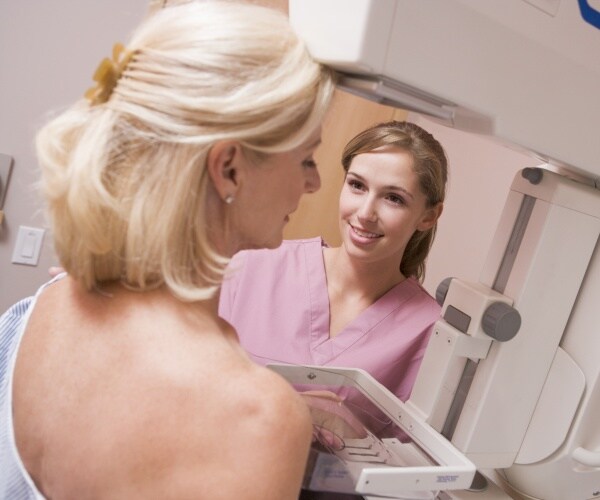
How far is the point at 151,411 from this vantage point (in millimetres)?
588

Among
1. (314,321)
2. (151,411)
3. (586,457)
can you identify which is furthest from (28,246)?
(586,457)

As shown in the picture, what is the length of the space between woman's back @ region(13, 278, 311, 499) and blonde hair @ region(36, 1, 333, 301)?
0.16 feet

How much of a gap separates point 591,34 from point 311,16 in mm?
337

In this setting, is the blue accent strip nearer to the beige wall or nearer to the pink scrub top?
the pink scrub top

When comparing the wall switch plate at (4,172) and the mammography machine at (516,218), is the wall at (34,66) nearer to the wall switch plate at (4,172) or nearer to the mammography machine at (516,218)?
the wall switch plate at (4,172)

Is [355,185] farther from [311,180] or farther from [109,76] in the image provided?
[109,76]

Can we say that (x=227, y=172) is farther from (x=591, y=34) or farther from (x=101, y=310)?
(x=591, y=34)

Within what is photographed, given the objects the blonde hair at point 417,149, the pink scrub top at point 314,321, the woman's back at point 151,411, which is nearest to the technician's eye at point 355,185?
the blonde hair at point 417,149

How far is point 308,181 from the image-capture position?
75 cm

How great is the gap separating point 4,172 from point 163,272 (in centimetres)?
143

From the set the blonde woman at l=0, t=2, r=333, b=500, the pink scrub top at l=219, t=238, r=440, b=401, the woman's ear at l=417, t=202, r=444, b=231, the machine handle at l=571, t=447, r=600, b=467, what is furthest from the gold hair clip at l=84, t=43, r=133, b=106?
the woman's ear at l=417, t=202, r=444, b=231

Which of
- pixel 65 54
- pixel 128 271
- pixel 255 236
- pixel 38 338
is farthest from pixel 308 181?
pixel 65 54

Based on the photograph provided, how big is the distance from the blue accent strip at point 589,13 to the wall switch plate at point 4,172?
1658 millimetres

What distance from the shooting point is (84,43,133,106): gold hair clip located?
67cm
